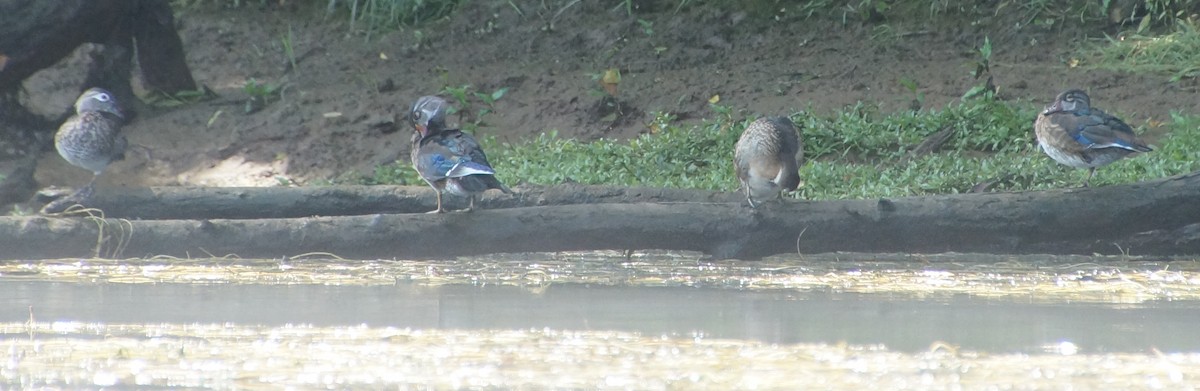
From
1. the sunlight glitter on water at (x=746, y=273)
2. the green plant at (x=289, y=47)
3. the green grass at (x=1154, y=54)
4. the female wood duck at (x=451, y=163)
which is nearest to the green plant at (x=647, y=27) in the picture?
the green plant at (x=289, y=47)

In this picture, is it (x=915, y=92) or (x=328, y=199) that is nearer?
(x=328, y=199)

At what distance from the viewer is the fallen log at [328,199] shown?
805 centimetres

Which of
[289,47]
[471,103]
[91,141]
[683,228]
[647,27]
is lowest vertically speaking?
[683,228]

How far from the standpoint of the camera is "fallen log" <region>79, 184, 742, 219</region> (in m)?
8.05

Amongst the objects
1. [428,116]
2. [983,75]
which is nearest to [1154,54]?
[983,75]

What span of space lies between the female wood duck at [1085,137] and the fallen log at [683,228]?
31.4 inches

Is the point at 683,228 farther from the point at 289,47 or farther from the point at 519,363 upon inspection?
the point at 289,47

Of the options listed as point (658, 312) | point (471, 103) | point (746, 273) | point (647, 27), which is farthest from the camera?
point (647, 27)

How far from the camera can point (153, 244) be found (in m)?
7.30

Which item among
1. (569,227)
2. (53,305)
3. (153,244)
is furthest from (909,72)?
(53,305)

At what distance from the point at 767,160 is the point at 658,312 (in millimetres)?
2189

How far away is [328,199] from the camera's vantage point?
820cm

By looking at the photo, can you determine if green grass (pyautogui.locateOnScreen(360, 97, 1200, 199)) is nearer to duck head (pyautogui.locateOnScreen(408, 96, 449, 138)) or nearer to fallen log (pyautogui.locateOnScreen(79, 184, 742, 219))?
fallen log (pyautogui.locateOnScreen(79, 184, 742, 219))

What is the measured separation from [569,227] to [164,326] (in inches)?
101
